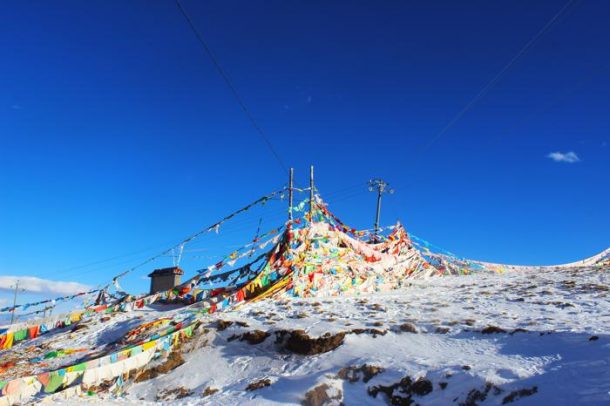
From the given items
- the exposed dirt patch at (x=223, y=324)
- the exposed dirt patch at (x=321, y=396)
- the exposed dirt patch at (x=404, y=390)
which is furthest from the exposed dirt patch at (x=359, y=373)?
the exposed dirt patch at (x=223, y=324)

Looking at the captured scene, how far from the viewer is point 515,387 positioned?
5.34m

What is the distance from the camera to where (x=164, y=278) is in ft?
72.1

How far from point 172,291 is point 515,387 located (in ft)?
38.9

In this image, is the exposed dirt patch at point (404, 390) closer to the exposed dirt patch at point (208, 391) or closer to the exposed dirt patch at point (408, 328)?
the exposed dirt patch at point (408, 328)

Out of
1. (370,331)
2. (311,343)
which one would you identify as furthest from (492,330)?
(311,343)

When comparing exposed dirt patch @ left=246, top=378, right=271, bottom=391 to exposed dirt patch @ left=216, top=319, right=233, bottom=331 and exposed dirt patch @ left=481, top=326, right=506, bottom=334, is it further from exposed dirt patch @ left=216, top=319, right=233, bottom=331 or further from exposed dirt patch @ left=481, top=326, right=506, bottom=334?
exposed dirt patch @ left=481, top=326, right=506, bottom=334

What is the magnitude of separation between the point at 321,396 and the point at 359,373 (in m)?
0.81

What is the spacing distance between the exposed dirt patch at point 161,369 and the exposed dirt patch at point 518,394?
5.96m

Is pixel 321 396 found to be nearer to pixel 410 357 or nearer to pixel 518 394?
pixel 410 357

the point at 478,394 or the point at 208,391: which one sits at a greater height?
the point at 478,394

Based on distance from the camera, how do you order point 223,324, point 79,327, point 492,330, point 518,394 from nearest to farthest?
point 518,394, point 492,330, point 223,324, point 79,327

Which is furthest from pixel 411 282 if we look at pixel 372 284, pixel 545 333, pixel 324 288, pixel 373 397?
pixel 373 397

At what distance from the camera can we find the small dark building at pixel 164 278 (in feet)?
70.9

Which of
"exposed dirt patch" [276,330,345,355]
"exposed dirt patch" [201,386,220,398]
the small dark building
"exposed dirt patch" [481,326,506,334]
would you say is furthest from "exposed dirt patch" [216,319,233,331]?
the small dark building
